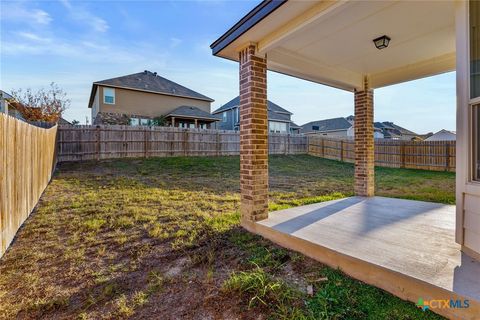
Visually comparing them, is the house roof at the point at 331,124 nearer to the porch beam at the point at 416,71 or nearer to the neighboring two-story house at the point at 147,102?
the neighboring two-story house at the point at 147,102

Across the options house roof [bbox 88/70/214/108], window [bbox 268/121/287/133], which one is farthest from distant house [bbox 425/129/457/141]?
house roof [bbox 88/70/214/108]

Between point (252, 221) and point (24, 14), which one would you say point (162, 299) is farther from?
point (24, 14)

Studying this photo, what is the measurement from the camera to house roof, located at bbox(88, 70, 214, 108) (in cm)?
1798

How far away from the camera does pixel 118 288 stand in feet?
7.70

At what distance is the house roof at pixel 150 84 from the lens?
1798 centimetres

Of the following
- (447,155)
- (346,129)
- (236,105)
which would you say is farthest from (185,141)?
(346,129)

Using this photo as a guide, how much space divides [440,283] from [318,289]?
0.87 meters

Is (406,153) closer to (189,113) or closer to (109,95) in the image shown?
(189,113)

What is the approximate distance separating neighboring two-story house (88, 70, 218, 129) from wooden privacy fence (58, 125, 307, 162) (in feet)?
16.8

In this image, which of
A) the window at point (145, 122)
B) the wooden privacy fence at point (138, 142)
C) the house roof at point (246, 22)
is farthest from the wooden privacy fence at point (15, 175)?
the window at point (145, 122)

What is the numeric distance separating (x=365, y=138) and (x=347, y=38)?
251 cm

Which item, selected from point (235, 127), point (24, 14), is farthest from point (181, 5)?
point (235, 127)

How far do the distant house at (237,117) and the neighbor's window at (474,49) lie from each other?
22174mm

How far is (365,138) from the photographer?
5.27m
